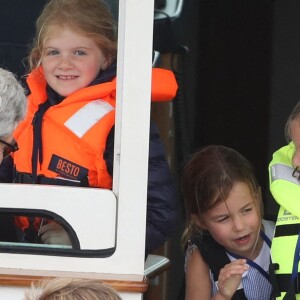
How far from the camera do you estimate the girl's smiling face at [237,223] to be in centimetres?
313

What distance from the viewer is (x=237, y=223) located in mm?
3123

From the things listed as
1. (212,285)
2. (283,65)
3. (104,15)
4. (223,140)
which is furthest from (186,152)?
(104,15)

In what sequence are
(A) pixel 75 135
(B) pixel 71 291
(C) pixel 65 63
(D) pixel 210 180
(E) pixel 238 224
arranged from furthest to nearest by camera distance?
(D) pixel 210 180
(E) pixel 238 224
(C) pixel 65 63
(A) pixel 75 135
(B) pixel 71 291

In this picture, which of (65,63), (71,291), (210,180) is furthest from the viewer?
(210,180)

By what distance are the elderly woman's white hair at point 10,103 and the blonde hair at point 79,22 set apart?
9 cm

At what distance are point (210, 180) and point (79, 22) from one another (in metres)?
0.63

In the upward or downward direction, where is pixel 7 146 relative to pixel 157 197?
upward

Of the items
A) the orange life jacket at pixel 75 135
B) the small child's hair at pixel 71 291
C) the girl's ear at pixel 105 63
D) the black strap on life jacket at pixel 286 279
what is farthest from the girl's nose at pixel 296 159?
the small child's hair at pixel 71 291

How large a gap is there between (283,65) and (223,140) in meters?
0.37

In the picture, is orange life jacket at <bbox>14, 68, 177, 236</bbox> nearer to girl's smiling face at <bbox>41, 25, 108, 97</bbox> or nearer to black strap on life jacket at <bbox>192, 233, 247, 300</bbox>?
girl's smiling face at <bbox>41, 25, 108, 97</bbox>

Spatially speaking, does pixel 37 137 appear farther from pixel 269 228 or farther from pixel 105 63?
pixel 269 228

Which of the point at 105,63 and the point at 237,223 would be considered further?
the point at 237,223

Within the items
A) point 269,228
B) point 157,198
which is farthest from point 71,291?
point 269,228

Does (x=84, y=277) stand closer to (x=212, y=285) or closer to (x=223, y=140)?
(x=212, y=285)
